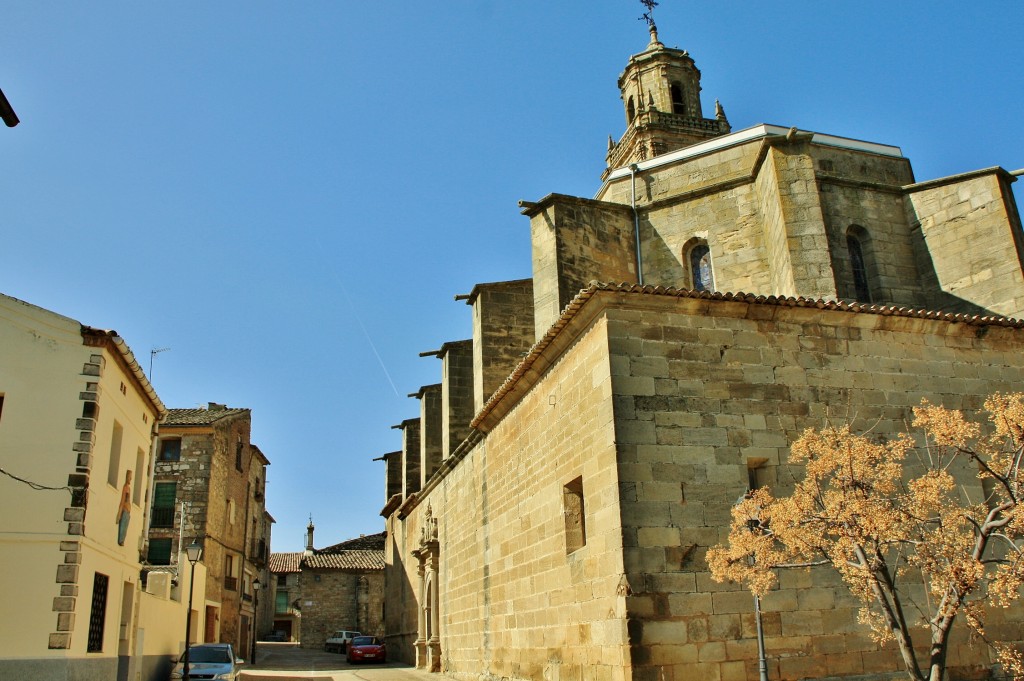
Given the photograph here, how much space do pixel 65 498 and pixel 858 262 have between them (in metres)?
12.3

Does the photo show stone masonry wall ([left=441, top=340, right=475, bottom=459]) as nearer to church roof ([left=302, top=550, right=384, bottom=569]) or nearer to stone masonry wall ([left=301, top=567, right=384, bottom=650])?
church roof ([left=302, top=550, right=384, bottom=569])

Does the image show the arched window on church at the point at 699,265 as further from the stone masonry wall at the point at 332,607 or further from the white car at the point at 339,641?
the stone masonry wall at the point at 332,607

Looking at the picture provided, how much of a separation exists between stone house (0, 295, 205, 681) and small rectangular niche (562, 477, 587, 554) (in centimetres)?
566

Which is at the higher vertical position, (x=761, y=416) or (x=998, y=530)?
(x=761, y=416)

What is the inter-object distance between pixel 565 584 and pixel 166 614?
29.7 ft

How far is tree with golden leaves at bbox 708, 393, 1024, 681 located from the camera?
247 inches

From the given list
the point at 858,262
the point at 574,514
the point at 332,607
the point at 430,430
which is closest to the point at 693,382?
the point at 574,514

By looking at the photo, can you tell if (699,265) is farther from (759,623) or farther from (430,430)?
(430,430)

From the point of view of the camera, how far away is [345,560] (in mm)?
36656

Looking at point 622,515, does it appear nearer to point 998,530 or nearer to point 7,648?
point 998,530

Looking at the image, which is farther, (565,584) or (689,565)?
(565,584)

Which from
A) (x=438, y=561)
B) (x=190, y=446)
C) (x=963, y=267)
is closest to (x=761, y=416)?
(x=963, y=267)

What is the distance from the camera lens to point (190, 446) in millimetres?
23641

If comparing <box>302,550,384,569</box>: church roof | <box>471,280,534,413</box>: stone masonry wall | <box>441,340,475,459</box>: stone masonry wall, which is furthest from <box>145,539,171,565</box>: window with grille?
<box>302,550,384,569</box>: church roof
